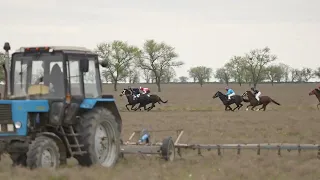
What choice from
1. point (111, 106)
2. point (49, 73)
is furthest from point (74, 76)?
point (111, 106)

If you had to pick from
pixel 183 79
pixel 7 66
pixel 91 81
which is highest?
pixel 183 79

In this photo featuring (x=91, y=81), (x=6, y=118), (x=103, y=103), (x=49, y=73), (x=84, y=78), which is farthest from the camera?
(x=103, y=103)

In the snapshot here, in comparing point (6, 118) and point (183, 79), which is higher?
point (183, 79)

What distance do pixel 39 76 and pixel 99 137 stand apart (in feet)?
5.64

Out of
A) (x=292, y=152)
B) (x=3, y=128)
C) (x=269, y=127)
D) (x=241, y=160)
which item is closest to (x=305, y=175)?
(x=241, y=160)

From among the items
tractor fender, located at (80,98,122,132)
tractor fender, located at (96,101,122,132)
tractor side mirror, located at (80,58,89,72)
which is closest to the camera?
tractor side mirror, located at (80,58,89,72)

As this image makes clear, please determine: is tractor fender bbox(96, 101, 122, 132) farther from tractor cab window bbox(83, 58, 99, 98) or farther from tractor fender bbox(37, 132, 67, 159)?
tractor fender bbox(37, 132, 67, 159)

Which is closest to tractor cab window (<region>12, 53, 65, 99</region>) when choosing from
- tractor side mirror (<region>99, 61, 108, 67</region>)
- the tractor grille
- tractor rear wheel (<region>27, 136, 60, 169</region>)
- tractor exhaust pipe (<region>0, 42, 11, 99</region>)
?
tractor exhaust pipe (<region>0, 42, 11, 99</region>)

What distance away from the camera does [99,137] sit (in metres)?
11.0

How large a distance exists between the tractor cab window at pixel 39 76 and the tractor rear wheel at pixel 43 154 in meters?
0.98

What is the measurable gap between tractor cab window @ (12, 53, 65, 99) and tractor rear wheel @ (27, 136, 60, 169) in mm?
983

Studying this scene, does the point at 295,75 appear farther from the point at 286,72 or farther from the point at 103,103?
the point at 103,103

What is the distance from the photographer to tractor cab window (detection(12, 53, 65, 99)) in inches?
401

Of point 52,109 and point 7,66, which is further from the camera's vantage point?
point 7,66
